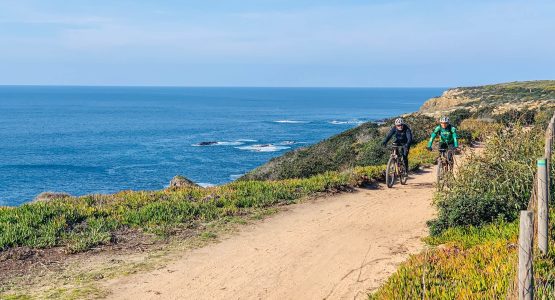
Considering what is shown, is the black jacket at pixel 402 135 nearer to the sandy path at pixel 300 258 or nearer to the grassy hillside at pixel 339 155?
the sandy path at pixel 300 258

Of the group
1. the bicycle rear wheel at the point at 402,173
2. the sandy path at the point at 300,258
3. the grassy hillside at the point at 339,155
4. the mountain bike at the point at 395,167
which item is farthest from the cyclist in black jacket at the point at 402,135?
the grassy hillside at the point at 339,155

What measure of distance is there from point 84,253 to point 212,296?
3.34 m

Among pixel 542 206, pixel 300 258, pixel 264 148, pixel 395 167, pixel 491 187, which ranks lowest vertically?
pixel 264 148

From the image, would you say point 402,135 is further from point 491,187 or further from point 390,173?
point 491,187

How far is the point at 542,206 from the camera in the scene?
7.34m

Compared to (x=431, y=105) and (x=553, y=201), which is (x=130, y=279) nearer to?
(x=553, y=201)

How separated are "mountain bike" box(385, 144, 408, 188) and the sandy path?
2.58 metres

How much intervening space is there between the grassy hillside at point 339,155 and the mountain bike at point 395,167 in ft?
20.5

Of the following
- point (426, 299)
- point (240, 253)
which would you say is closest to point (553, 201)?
point (426, 299)

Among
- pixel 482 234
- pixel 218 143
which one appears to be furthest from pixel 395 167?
pixel 218 143

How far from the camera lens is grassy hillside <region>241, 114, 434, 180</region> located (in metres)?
24.0

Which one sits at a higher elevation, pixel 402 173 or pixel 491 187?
pixel 491 187

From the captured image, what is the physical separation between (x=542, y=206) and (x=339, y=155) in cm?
2157

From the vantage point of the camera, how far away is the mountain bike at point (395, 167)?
1630cm
